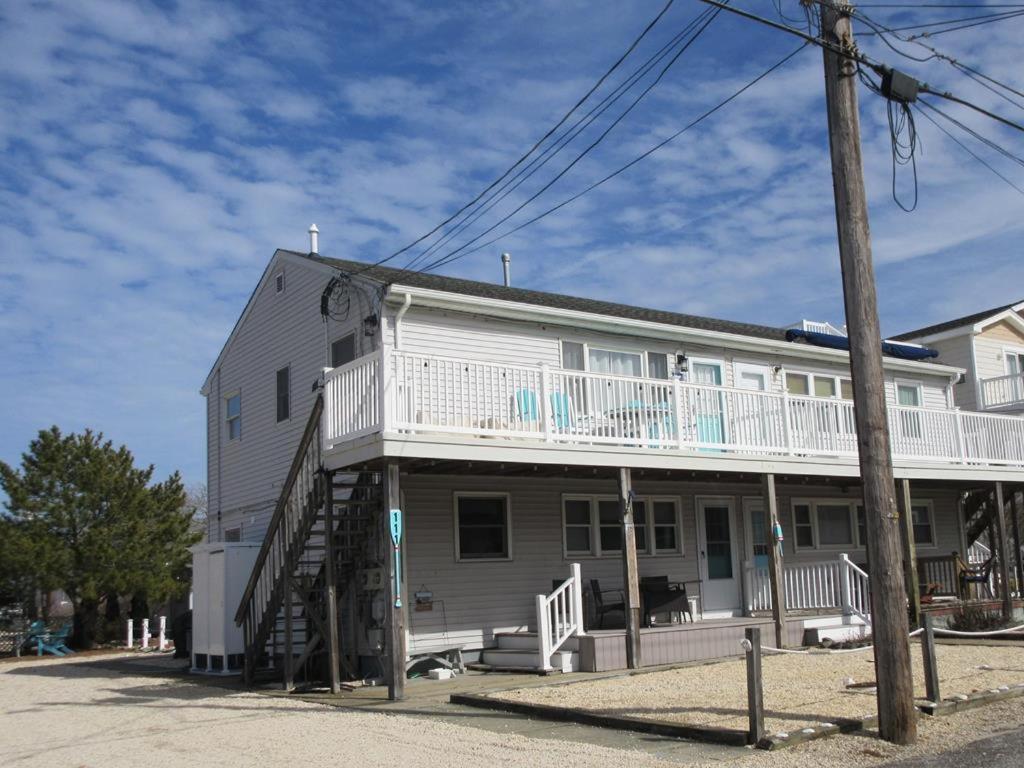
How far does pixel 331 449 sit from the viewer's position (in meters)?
14.4

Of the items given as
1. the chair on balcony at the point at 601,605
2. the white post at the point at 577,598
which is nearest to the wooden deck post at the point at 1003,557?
the chair on balcony at the point at 601,605

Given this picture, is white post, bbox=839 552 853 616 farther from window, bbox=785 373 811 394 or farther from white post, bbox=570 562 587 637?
white post, bbox=570 562 587 637

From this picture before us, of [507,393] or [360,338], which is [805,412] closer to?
[507,393]

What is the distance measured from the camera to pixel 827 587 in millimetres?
19000

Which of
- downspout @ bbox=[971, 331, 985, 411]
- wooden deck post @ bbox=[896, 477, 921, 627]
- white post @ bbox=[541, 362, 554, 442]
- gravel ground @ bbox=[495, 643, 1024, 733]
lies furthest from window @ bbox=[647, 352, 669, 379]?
downspout @ bbox=[971, 331, 985, 411]

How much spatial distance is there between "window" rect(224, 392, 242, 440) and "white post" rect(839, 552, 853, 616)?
476 inches

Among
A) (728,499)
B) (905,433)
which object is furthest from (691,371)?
(905,433)

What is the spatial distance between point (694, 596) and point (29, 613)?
17.6 meters

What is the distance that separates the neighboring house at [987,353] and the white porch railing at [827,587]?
1137cm

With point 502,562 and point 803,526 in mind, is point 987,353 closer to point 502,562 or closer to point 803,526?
point 803,526

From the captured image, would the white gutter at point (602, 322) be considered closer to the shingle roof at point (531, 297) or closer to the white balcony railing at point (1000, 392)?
the shingle roof at point (531, 297)

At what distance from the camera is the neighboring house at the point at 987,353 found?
2803 cm

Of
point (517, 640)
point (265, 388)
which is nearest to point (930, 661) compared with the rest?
point (517, 640)

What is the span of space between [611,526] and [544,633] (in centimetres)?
448
